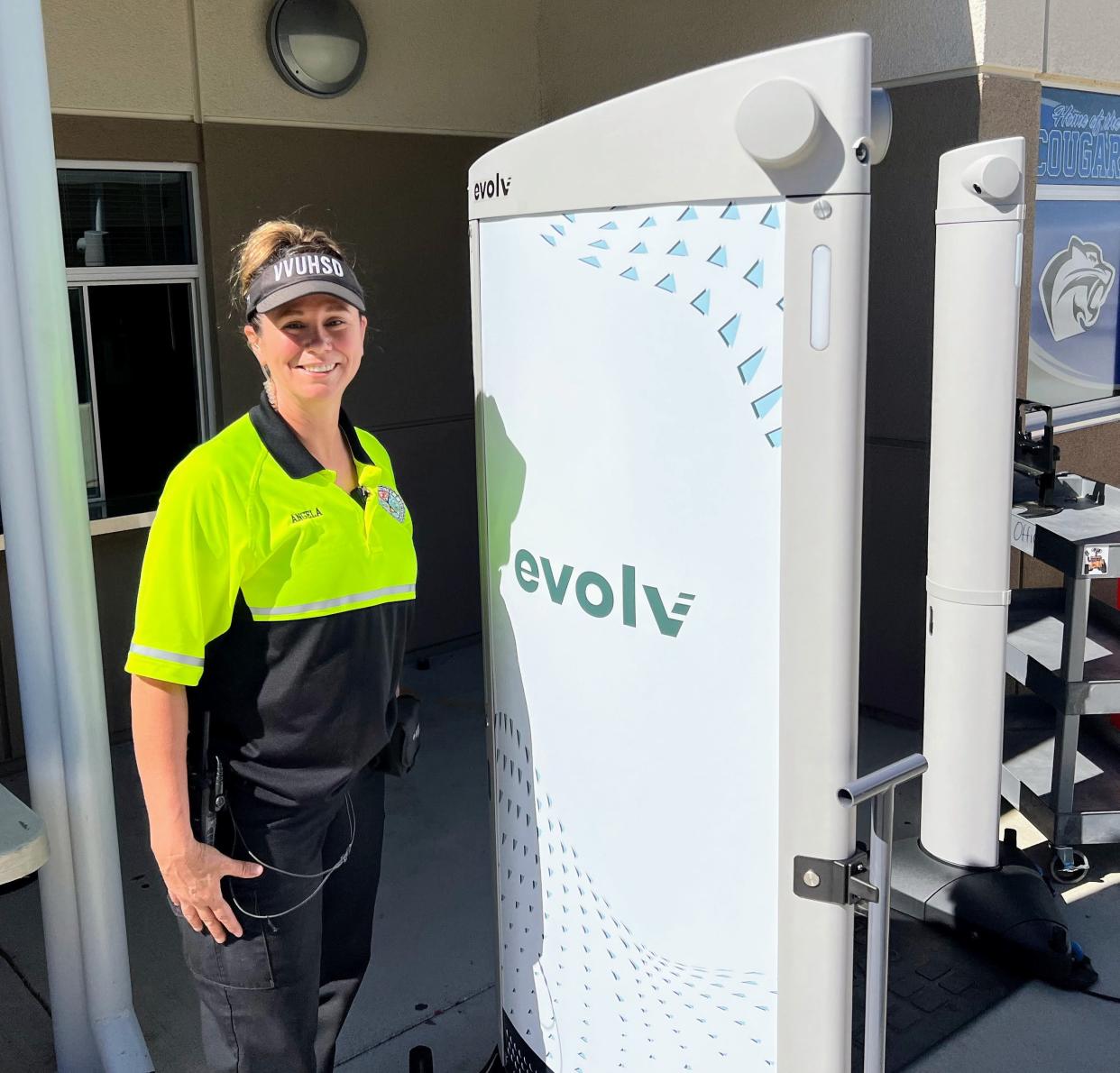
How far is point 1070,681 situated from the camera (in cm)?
373

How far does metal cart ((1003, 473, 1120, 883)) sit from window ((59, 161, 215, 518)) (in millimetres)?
3643

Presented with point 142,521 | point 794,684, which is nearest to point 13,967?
point 142,521

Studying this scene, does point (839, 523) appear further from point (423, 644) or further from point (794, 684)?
point (423, 644)

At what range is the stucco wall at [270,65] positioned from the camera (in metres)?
4.73

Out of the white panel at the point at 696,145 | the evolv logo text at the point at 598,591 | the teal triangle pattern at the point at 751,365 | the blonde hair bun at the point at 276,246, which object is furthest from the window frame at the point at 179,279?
the teal triangle pattern at the point at 751,365

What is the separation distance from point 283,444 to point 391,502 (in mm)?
311

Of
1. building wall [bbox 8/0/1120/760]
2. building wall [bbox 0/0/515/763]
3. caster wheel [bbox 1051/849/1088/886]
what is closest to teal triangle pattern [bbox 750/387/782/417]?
caster wheel [bbox 1051/849/1088/886]

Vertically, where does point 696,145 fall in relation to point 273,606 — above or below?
above

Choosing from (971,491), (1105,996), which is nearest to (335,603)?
(971,491)

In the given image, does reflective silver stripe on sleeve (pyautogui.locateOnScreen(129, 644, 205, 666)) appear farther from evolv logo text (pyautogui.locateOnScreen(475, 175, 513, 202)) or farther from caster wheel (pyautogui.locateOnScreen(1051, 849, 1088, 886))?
caster wheel (pyautogui.locateOnScreen(1051, 849, 1088, 886))

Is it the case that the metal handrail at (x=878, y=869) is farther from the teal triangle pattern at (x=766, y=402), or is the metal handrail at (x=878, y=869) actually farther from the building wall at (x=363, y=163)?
the building wall at (x=363, y=163)

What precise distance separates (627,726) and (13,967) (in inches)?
102

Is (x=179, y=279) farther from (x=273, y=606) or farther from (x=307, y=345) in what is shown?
(x=273, y=606)

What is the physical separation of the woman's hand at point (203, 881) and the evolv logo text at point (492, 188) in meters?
1.30
